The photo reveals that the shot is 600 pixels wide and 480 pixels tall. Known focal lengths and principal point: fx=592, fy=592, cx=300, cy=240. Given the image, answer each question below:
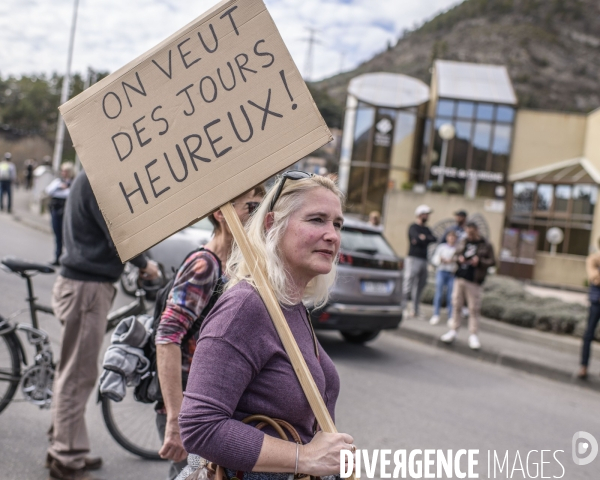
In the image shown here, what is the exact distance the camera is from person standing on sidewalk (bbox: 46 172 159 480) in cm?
331

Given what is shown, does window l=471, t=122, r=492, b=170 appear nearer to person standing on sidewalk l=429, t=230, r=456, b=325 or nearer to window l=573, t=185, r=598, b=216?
window l=573, t=185, r=598, b=216

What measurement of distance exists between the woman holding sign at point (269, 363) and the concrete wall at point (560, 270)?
79.4ft

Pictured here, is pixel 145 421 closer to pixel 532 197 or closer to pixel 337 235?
pixel 337 235

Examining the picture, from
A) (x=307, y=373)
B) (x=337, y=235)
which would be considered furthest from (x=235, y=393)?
(x=337, y=235)

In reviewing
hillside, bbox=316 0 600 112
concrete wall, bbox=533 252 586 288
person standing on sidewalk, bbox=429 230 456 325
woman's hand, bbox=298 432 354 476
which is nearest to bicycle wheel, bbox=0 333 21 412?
woman's hand, bbox=298 432 354 476

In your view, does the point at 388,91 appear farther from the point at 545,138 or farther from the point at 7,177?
the point at 7,177

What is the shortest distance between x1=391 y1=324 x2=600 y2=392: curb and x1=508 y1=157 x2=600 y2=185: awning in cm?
1946

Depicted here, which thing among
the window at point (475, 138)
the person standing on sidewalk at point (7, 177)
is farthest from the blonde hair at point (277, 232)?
the window at point (475, 138)

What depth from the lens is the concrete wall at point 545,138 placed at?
27.8 metres

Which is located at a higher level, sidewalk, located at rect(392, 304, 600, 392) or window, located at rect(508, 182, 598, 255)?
sidewalk, located at rect(392, 304, 600, 392)

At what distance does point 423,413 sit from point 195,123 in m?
4.54

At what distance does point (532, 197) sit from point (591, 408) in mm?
22449

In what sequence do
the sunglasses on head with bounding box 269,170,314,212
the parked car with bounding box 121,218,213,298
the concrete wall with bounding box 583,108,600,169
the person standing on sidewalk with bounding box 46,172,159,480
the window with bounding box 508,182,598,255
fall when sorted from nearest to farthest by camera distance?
the sunglasses on head with bounding box 269,170,314,212 → the person standing on sidewalk with bounding box 46,172,159,480 → the parked car with bounding box 121,218,213,298 → the window with bounding box 508,182,598,255 → the concrete wall with bounding box 583,108,600,169

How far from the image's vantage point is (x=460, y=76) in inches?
1230
